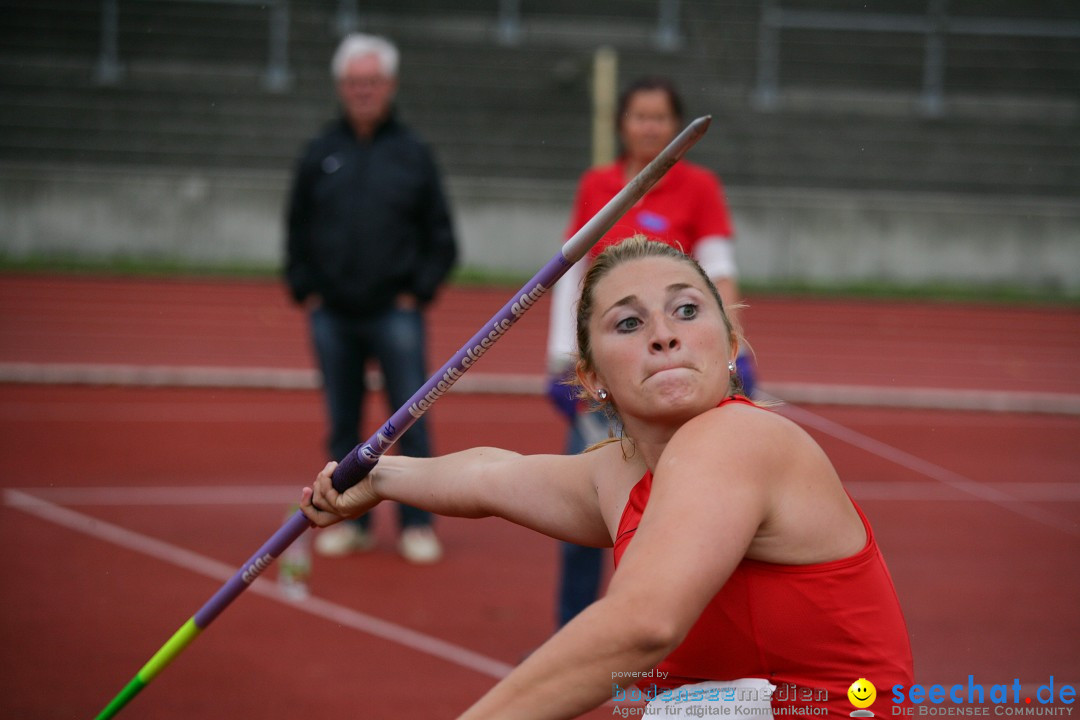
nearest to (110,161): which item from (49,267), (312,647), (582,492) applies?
(49,267)

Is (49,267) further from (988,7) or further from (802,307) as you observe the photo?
(988,7)

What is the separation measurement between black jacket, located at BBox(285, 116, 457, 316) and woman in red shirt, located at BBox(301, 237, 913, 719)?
12.2 feet

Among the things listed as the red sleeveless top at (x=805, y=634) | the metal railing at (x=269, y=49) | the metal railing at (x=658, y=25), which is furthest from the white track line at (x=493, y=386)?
the metal railing at (x=658, y=25)

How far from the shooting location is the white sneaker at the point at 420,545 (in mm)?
6246

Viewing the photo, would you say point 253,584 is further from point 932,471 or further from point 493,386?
point 493,386

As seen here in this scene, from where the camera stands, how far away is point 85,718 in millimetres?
4477

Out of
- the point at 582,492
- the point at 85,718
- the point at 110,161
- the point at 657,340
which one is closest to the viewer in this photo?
the point at 657,340

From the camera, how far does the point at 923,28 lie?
21.1 metres

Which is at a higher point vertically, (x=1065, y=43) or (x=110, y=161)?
(x=1065, y=43)

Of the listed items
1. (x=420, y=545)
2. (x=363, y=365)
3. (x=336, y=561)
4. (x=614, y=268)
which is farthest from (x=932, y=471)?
(x=614, y=268)

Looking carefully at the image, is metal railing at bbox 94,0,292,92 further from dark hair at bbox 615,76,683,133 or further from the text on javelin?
the text on javelin

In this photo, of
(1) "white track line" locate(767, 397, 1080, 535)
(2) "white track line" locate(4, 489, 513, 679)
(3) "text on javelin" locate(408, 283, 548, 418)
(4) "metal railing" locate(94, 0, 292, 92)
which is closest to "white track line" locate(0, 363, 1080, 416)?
(1) "white track line" locate(767, 397, 1080, 535)

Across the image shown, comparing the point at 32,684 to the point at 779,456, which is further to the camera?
the point at 32,684

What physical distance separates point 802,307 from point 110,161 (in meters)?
10.0
